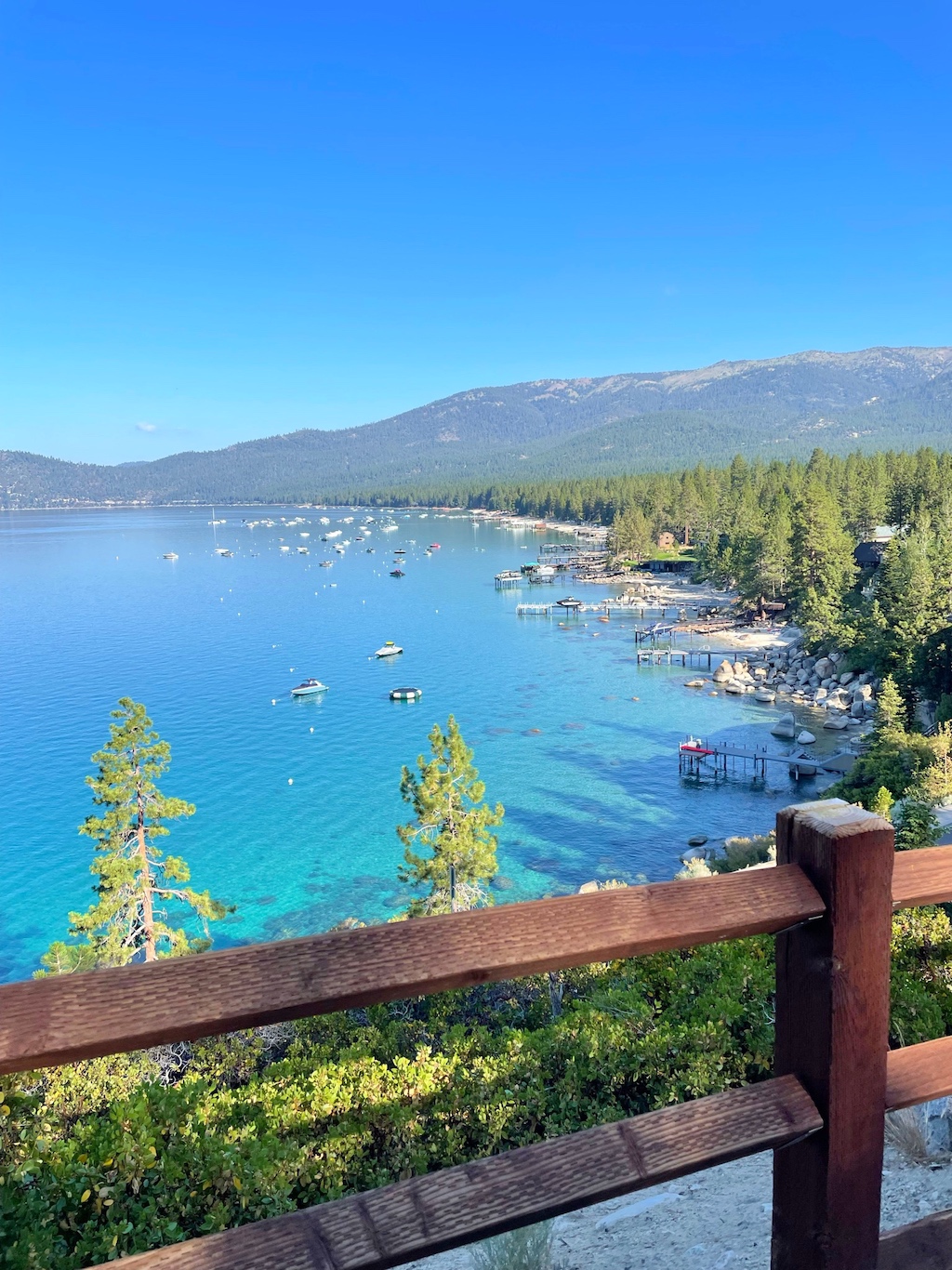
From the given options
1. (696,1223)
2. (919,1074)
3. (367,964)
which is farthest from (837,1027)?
(696,1223)

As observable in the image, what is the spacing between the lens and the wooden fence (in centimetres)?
107

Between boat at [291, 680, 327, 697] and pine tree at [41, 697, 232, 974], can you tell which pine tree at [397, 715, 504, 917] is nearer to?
pine tree at [41, 697, 232, 974]

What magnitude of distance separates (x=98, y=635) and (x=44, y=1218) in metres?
62.0

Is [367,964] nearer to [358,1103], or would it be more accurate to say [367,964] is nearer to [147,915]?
Answer: [358,1103]

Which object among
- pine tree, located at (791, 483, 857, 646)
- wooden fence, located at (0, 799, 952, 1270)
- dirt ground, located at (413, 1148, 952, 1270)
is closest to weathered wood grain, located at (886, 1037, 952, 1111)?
wooden fence, located at (0, 799, 952, 1270)

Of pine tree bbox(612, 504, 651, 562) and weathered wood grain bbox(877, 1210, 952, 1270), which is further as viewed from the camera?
pine tree bbox(612, 504, 651, 562)

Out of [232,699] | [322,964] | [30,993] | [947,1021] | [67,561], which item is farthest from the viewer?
[67,561]

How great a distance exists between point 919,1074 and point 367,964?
99 centimetres

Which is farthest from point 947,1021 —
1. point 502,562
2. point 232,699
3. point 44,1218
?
point 502,562

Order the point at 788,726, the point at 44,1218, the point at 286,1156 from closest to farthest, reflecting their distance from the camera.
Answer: the point at 44,1218 < the point at 286,1156 < the point at 788,726

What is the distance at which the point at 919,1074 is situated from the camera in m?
1.45

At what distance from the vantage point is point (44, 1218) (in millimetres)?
3518

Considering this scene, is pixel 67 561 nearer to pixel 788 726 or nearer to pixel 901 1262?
pixel 788 726

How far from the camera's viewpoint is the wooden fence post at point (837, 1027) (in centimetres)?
129
